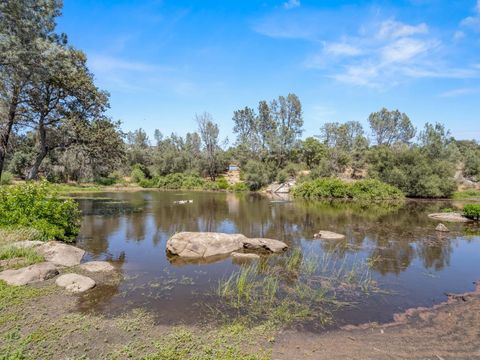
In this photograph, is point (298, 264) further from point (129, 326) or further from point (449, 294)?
point (129, 326)

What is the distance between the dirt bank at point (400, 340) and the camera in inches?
235

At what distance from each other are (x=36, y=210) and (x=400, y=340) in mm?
14230

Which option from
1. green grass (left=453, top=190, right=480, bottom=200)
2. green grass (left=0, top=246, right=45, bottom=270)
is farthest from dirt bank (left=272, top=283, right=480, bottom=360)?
green grass (left=453, top=190, right=480, bottom=200)

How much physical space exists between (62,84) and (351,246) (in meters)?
22.8

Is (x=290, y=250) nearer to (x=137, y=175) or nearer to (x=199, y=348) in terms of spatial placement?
(x=199, y=348)

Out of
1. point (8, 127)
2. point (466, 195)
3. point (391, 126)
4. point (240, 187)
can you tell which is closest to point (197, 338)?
point (8, 127)

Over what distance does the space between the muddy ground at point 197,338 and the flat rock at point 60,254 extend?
3091mm

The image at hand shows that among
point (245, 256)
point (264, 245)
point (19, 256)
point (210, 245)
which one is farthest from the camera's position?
point (264, 245)

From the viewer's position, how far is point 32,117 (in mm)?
24078

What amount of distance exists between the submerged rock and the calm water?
816mm

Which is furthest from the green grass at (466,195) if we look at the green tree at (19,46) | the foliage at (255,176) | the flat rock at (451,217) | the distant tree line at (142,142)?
the green tree at (19,46)

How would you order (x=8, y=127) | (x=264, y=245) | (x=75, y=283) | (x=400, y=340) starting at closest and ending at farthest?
(x=400, y=340)
(x=75, y=283)
(x=264, y=245)
(x=8, y=127)

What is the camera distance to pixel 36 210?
527 inches

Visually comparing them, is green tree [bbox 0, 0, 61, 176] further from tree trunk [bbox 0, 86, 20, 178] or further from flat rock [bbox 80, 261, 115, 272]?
flat rock [bbox 80, 261, 115, 272]
